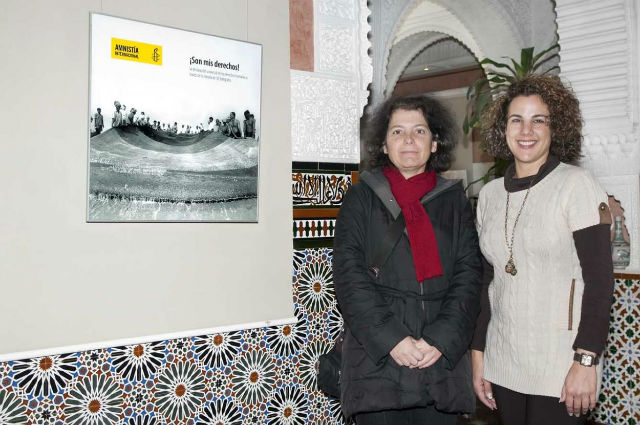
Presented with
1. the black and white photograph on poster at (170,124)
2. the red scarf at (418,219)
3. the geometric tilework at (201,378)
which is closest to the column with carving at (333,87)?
the black and white photograph on poster at (170,124)

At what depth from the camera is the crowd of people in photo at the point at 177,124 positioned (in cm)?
195

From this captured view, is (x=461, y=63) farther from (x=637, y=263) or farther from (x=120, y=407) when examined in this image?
(x=120, y=407)

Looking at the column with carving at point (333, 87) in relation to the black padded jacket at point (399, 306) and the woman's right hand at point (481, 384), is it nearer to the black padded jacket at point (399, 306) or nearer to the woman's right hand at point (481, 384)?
the black padded jacket at point (399, 306)

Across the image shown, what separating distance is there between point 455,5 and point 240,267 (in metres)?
3.63

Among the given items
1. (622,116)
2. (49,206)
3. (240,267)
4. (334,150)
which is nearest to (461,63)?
(622,116)

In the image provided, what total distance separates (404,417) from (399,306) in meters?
0.36

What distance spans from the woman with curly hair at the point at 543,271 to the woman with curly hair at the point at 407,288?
11 centimetres

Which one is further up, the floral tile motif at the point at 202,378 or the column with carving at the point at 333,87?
the column with carving at the point at 333,87

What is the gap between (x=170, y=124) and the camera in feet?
6.87

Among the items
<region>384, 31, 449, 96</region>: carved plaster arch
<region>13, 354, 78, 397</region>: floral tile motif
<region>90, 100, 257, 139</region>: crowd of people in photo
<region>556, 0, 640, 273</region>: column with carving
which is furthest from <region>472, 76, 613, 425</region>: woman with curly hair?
<region>384, 31, 449, 96</region>: carved plaster arch

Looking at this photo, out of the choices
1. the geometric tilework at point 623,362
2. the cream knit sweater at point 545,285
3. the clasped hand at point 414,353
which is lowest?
the geometric tilework at point 623,362

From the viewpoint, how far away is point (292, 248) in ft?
8.04

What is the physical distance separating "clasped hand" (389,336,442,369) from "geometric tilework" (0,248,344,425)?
0.73 meters

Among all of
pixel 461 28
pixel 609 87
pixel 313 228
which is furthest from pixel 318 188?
pixel 461 28
